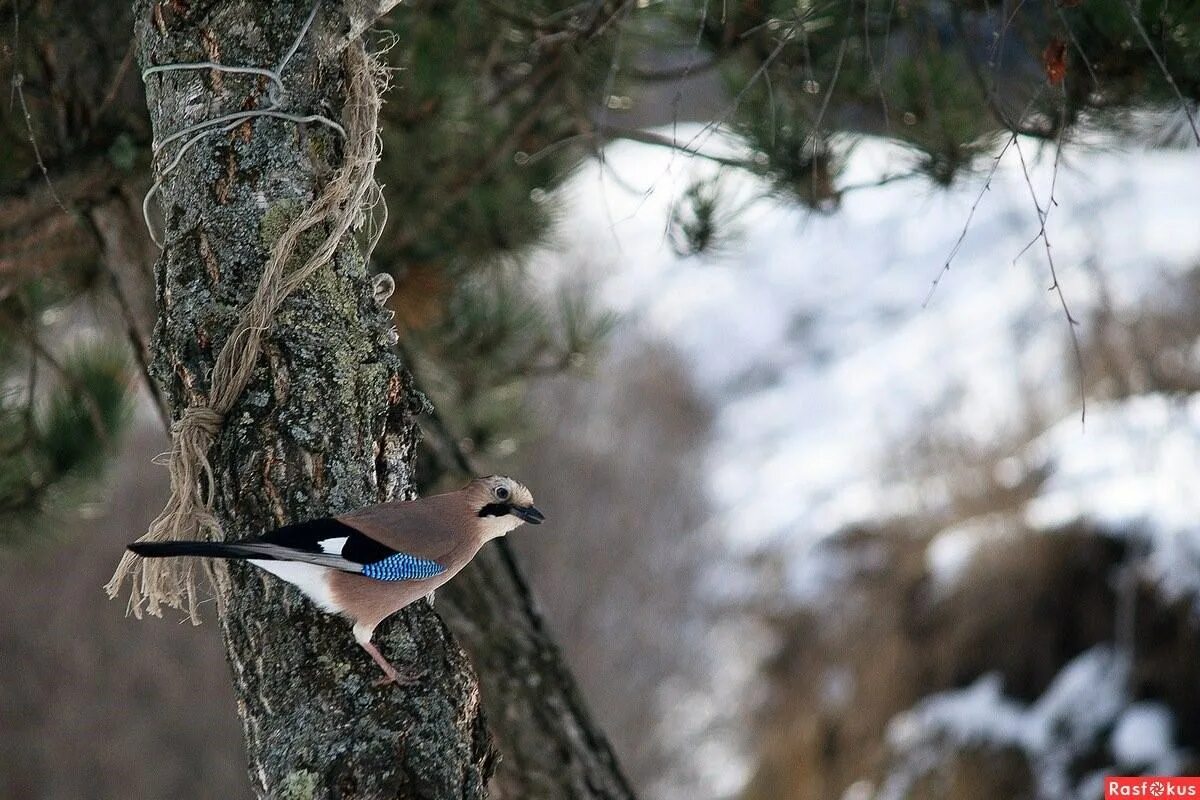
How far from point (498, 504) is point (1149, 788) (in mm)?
2220

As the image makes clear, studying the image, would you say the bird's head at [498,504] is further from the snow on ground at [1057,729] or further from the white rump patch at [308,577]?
the snow on ground at [1057,729]

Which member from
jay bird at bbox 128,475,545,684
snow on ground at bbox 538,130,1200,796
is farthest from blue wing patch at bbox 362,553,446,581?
snow on ground at bbox 538,130,1200,796

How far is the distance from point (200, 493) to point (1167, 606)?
3.56 metres

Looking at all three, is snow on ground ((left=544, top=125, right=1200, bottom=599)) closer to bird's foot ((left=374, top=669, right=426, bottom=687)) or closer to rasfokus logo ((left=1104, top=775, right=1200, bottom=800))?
rasfokus logo ((left=1104, top=775, right=1200, bottom=800))

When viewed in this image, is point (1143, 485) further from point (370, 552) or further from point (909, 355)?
point (370, 552)

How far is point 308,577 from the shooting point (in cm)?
88

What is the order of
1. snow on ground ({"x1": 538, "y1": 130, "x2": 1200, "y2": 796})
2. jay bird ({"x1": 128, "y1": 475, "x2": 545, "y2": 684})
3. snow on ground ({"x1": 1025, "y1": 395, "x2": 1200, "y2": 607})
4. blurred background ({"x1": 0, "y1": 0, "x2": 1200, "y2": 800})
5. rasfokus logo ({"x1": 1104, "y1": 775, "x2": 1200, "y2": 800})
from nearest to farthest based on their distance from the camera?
jay bird ({"x1": 128, "y1": 475, "x2": 545, "y2": 684}) < blurred background ({"x1": 0, "y1": 0, "x2": 1200, "y2": 800}) < rasfokus logo ({"x1": 1104, "y1": 775, "x2": 1200, "y2": 800}) < snow on ground ({"x1": 1025, "y1": 395, "x2": 1200, "y2": 607}) < snow on ground ({"x1": 538, "y1": 130, "x2": 1200, "y2": 796})

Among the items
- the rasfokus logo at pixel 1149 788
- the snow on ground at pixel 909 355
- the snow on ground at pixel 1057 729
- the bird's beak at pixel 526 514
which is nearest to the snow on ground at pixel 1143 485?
the snow on ground at pixel 909 355

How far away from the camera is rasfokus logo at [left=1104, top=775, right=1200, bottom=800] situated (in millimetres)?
2607

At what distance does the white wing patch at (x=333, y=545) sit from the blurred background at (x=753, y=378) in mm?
518

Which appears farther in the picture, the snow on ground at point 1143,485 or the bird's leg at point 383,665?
the snow on ground at point 1143,485

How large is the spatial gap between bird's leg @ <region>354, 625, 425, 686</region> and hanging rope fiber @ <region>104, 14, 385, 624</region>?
13 cm

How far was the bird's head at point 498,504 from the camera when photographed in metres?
0.99

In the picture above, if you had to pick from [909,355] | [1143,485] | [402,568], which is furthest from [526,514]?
[909,355]
